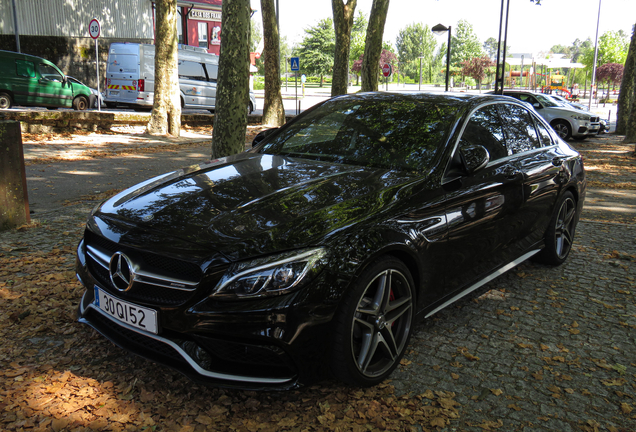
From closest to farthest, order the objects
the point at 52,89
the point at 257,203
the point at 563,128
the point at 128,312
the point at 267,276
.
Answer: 1. the point at 267,276
2. the point at 128,312
3. the point at 257,203
4. the point at 563,128
5. the point at 52,89

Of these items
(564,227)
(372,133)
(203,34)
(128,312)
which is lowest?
(564,227)

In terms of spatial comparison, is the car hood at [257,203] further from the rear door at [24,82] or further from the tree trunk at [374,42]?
the rear door at [24,82]

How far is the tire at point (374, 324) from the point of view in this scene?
8.96 feet

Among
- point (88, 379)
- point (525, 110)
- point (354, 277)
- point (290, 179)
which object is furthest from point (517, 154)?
point (88, 379)

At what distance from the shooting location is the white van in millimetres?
19453

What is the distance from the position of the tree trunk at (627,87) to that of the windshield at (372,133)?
18.3m

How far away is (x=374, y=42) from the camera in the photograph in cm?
1667

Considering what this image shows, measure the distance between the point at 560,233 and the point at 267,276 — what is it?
3.63 meters

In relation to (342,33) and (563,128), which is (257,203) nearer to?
(342,33)

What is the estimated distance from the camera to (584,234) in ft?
21.7

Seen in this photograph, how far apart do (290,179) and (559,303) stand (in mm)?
2481

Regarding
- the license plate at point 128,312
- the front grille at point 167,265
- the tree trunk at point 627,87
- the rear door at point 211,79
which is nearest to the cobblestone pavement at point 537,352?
the license plate at point 128,312

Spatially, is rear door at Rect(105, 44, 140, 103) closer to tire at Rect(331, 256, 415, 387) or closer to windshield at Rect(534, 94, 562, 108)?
windshield at Rect(534, 94, 562, 108)

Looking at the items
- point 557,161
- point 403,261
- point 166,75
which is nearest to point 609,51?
point 166,75
